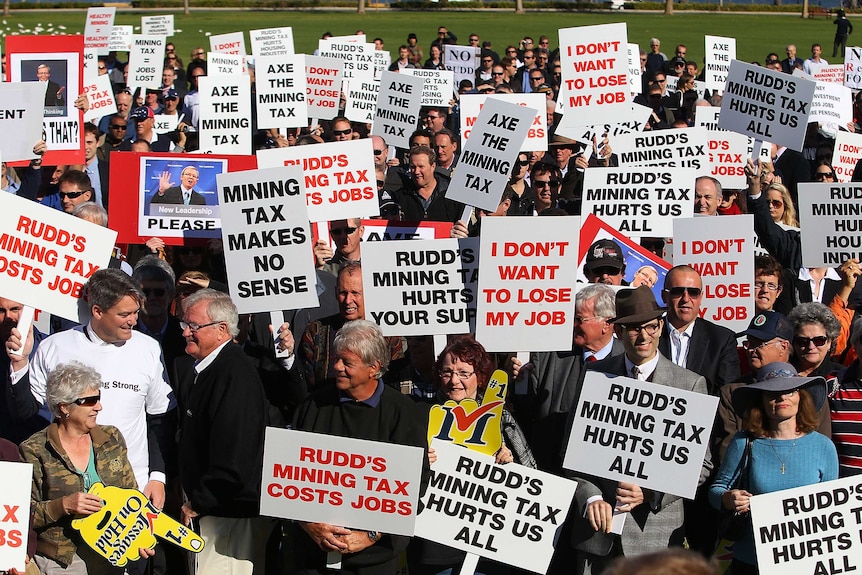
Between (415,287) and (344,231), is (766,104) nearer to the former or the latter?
(344,231)

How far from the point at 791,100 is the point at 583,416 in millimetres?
7092

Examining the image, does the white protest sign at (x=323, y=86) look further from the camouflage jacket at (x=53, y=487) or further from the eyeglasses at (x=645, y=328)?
the camouflage jacket at (x=53, y=487)

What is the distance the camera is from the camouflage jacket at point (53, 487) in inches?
238

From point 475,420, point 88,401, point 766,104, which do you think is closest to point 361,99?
point 766,104

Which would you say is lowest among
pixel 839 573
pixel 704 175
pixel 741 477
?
pixel 839 573

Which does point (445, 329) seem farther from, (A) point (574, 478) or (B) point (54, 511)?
(B) point (54, 511)

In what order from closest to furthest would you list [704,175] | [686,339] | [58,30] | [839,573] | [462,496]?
1. [839,573]
2. [462,496]
3. [686,339]
4. [704,175]
5. [58,30]

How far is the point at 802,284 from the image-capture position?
9.38 meters

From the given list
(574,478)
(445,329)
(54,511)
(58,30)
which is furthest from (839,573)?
(58,30)

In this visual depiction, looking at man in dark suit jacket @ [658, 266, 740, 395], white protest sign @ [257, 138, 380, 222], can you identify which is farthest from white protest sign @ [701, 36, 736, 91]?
man in dark suit jacket @ [658, 266, 740, 395]

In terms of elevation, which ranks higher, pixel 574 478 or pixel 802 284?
pixel 802 284

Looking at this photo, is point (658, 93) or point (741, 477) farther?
point (658, 93)

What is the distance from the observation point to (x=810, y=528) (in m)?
5.84

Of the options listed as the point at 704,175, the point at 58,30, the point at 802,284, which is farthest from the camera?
the point at 58,30
